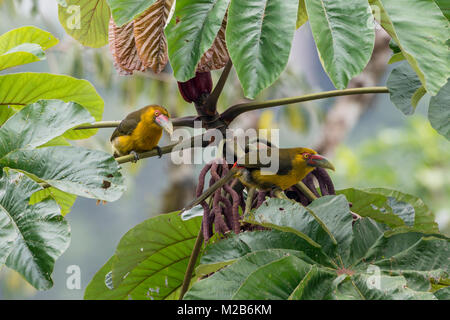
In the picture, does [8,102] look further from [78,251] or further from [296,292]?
[78,251]

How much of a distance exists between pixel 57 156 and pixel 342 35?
299 millimetres

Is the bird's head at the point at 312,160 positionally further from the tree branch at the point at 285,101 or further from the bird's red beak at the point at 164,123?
the bird's red beak at the point at 164,123

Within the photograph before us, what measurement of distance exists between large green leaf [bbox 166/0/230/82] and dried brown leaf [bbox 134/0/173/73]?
7.0 inches

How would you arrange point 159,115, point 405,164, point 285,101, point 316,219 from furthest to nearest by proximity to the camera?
point 405,164
point 159,115
point 285,101
point 316,219

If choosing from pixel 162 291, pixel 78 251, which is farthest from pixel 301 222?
Result: pixel 78 251

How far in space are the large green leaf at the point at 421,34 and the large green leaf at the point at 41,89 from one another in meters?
0.39

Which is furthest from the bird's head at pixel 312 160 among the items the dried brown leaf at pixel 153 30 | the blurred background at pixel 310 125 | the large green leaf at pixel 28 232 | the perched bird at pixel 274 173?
the blurred background at pixel 310 125

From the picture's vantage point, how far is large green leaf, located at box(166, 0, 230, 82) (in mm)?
567

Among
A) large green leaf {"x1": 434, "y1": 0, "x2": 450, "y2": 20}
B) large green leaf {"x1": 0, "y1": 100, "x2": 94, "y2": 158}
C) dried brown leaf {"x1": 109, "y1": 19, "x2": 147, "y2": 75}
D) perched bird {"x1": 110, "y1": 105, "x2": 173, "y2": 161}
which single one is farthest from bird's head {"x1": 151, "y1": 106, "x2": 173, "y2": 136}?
large green leaf {"x1": 434, "y1": 0, "x2": 450, "y2": 20}

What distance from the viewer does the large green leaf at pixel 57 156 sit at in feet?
1.80

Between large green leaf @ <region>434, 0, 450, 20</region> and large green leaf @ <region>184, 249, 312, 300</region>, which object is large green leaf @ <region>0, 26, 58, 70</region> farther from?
large green leaf @ <region>434, 0, 450, 20</region>

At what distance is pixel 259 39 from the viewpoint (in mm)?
546

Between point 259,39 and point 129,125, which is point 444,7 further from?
point 129,125

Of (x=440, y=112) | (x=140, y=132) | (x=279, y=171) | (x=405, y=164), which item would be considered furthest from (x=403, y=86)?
(x=405, y=164)
